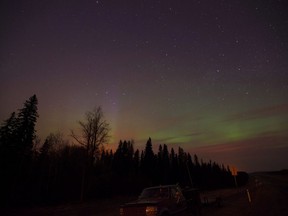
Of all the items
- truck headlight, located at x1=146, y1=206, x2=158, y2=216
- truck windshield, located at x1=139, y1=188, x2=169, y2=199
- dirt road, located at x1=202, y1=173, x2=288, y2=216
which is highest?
truck windshield, located at x1=139, y1=188, x2=169, y2=199

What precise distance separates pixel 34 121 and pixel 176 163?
68530 millimetres

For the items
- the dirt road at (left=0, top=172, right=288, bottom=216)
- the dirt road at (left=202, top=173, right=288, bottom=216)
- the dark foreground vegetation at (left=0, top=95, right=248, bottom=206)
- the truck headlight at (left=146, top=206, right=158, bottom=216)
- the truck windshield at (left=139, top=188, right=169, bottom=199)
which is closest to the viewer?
the truck headlight at (left=146, top=206, right=158, bottom=216)

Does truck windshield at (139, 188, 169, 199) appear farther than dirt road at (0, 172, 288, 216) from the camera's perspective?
No

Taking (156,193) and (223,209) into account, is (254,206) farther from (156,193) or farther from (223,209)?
(156,193)

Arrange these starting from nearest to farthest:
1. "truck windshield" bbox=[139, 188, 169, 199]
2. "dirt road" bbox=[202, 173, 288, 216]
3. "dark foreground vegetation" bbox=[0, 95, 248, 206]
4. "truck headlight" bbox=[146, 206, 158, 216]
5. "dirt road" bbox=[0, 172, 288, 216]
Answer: "truck headlight" bbox=[146, 206, 158, 216], "truck windshield" bbox=[139, 188, 169, 199], "dirt road" bbox=[202, 173, 288, 216], "dirt road" bbox=[0, 172, 288, 216], "dark foreground vegetation" bbox=[0, 95, 248, 206]

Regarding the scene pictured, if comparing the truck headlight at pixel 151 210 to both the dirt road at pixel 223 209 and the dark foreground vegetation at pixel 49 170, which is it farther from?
the dark foreground vegetation at pixel 49 170

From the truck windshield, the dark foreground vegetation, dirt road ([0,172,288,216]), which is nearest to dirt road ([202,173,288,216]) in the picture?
dirt road ([0,172,288,216])

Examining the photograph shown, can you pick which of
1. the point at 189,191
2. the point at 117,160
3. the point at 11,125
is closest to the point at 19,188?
the point at 11,125

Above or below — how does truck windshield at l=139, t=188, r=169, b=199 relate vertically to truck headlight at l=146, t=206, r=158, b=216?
above

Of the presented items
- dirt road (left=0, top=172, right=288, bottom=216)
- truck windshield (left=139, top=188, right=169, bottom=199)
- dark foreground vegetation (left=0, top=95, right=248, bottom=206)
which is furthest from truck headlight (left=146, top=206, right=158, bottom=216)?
dark foreground vegetation (left=0, top=95, right=248, bottom=206)

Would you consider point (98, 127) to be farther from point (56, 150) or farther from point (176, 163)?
point (176, 163)

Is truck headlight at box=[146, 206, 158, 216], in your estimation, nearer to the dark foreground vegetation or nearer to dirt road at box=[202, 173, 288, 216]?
dirt road at box=[202, 173, 288, 216]

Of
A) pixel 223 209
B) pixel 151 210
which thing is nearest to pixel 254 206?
pixel 223 209

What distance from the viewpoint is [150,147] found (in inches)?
3285
